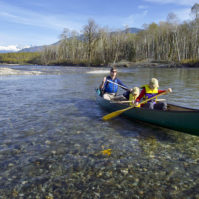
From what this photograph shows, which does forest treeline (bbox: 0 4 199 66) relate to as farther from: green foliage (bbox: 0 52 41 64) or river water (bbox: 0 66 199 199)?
river water (bbox: 0 66 199 199)

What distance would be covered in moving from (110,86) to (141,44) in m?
55.7

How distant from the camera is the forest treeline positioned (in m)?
47.9

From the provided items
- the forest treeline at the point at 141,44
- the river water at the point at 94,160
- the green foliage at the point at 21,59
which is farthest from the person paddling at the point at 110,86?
the green foliage at the point at 21,59

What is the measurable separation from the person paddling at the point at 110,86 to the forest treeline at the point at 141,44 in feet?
126

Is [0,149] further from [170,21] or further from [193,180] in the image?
[170,21]

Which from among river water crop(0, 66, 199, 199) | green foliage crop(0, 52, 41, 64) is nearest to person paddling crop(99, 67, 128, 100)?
river water crop(0, 66, 199, 199)

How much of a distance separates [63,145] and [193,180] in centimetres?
323

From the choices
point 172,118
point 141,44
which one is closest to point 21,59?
point 141,44

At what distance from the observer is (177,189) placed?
3.39 metres

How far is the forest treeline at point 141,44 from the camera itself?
1887 inches

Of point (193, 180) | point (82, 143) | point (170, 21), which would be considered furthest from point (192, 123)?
point (170, 21)

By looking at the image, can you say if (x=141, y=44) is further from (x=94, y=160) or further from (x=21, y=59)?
(x=21, y=59)

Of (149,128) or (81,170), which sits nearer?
(81,170)

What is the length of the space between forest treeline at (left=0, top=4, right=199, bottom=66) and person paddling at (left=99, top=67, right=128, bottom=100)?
126 ft
